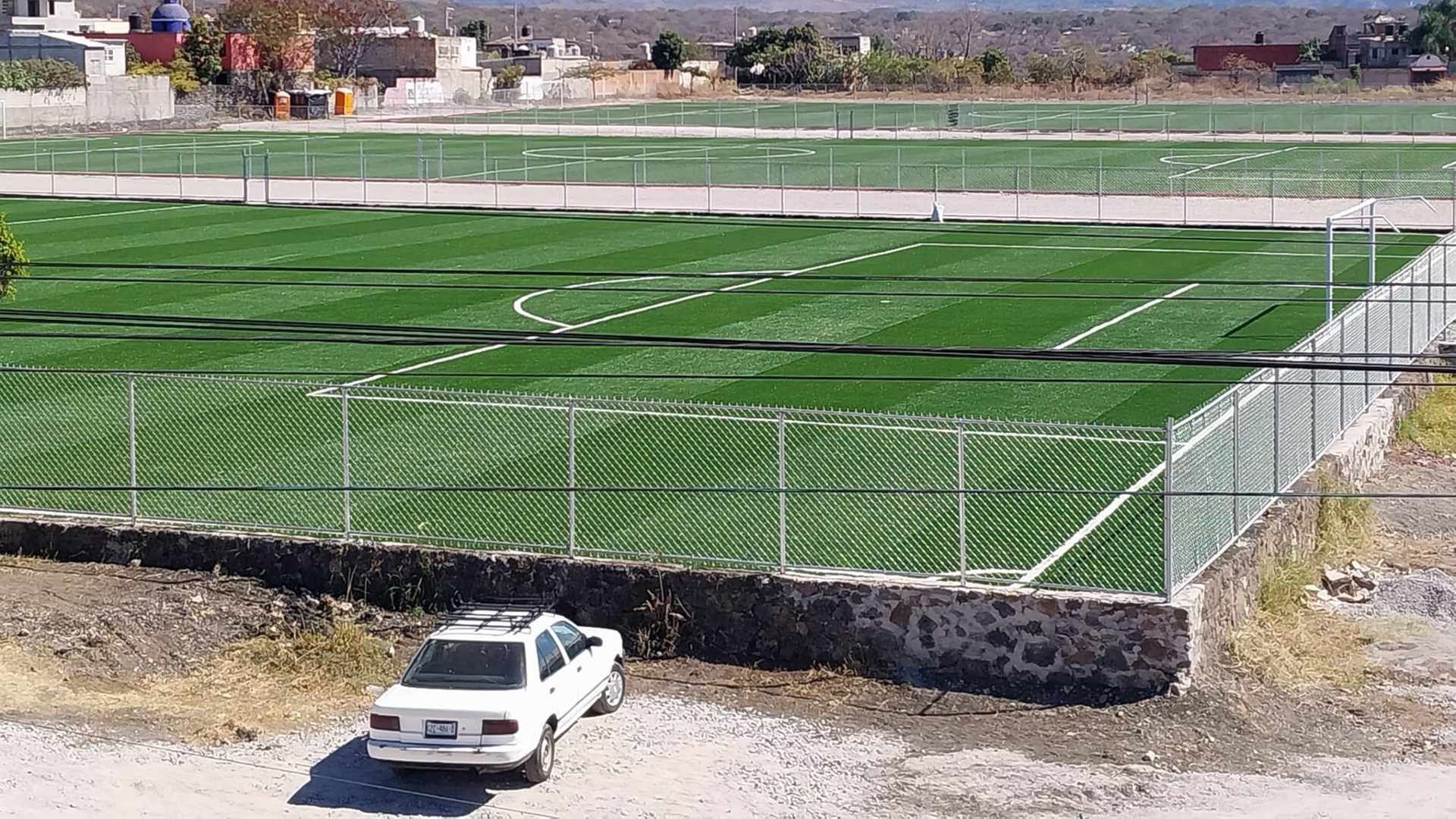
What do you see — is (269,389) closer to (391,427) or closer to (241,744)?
(391,427)

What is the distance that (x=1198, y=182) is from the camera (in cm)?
6731

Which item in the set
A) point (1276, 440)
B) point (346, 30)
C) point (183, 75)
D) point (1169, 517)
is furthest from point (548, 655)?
point (346, 30)

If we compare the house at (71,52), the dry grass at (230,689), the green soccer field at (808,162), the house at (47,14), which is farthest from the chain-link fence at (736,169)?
the house at (47,14)

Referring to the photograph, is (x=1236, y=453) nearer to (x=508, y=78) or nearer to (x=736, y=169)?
(x=736, y=169)

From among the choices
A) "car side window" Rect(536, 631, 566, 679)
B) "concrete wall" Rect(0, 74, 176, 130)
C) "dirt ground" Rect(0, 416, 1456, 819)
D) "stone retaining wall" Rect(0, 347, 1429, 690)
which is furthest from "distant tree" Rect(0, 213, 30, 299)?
"concrete wall" Rect(0, 74, 176, 130)

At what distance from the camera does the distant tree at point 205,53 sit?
127 metres

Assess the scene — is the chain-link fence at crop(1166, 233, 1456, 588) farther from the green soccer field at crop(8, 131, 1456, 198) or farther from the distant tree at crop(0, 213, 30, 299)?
the green soccer field at crop(8, 131, 1456, 198)

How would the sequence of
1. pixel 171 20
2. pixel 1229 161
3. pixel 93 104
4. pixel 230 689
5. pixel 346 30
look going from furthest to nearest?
pixel 171 20
pixel 346 30
pixel 93 104
pixel 1229 161
pixel 230 689

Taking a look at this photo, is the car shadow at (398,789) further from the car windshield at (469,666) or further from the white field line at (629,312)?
the white field line at (629,312)

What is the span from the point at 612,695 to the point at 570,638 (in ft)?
2.90

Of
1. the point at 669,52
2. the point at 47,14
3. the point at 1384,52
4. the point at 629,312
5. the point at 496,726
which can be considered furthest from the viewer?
the point at 1384,52

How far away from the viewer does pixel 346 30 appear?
463 feet

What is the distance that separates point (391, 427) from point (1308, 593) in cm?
1159

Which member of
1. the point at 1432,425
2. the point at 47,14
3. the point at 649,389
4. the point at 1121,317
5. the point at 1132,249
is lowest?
the point at 1432,425
